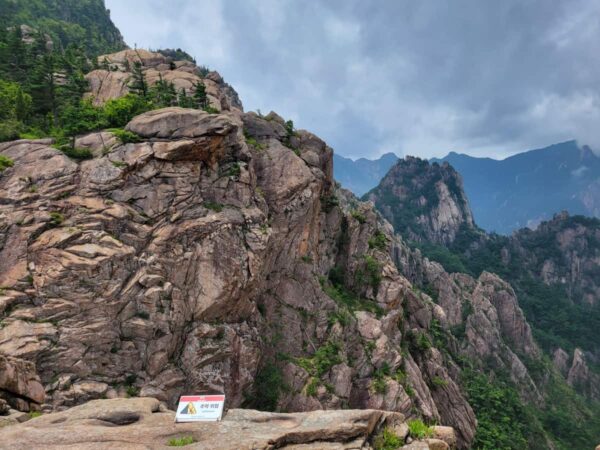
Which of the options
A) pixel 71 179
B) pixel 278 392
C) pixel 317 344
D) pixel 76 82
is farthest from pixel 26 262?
pixel 76 82

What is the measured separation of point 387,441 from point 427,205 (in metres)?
183

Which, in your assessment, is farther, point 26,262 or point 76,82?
point 76,82

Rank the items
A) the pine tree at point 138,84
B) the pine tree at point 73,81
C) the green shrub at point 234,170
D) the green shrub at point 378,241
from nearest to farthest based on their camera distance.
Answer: the green shrub at point 234,170
the pine tree at point 73,81
the pine tree at point 138,84
the green shrub at point 378,241

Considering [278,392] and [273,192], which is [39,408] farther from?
[273,192]

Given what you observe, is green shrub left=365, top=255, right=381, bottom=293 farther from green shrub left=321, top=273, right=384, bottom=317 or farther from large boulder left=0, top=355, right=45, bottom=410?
large boulder left=0, top=355, right=45, bottom=410

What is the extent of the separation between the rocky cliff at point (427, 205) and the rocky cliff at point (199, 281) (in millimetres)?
133803

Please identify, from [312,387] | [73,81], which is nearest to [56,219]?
[312,387]

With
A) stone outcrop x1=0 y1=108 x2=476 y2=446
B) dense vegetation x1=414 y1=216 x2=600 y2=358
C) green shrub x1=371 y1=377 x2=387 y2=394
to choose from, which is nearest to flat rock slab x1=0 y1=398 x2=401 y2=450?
stone outcrop x1=0 y1=108 x2=476 y2=446

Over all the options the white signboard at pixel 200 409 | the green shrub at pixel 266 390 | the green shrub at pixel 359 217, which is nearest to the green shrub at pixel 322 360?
the green shrub at pixel 266 390

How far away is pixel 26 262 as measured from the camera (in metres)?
24.9

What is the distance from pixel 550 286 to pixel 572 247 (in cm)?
2828

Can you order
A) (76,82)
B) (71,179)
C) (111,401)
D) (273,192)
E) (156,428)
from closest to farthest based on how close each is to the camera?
(156,428) < (111,401) < (71,179) < (273,192) < (76,82)

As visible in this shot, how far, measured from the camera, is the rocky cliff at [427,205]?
177m

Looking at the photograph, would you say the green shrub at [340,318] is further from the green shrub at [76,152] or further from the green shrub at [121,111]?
the green shrub at [121,111]
